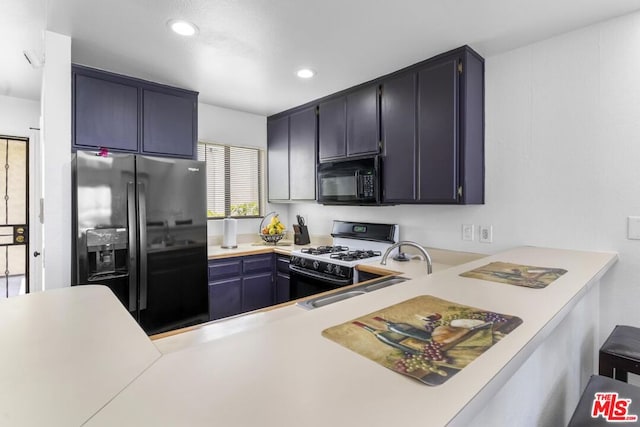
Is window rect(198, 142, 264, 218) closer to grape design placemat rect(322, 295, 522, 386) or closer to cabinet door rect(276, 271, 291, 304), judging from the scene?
cabinet door rect(276, 271, 291, 304)

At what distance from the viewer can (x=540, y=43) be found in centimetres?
208

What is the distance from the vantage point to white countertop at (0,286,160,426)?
1.70 feet

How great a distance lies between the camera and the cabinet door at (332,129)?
2903mm

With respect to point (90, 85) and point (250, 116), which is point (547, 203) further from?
point (90, 85)

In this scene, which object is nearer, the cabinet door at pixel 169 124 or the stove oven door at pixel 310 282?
the stove oven door at pixel 310 282

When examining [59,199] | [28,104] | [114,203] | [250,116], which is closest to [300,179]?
[250,116]

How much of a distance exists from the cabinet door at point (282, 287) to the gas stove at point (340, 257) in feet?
0.63

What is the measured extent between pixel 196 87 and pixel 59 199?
55.8 inches

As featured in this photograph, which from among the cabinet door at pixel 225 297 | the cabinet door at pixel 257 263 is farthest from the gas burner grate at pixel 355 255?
the cabinet door at pixel 225 297

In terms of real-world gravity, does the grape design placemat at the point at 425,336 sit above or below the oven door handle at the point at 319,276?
above

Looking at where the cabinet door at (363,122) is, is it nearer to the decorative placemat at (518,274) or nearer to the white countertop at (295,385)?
the decorative placemat at (518,274)

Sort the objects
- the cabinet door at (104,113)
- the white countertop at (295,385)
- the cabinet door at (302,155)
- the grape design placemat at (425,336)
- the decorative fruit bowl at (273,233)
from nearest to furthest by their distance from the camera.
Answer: the white countertop at (295,385) → the grape design placemat at (425,336) → the cabinet door at (104,113) → the cabinet door at (302,155) → the decorative fruit bowl at (273,233)

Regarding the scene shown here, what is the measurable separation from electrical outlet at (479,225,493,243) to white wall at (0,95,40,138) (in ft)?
13.6

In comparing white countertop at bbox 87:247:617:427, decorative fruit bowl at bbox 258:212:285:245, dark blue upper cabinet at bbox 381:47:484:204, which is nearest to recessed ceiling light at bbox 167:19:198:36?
dark blue upper cabinet at bbox 381:47:484:204
